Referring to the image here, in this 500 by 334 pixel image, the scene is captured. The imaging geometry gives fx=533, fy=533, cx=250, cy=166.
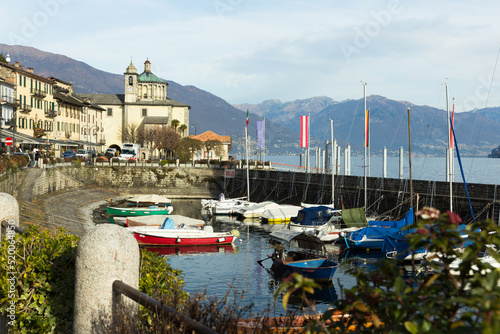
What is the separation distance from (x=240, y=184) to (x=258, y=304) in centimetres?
6164

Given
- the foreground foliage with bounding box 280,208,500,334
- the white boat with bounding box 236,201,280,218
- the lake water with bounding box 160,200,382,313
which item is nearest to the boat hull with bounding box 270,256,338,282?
the lake water with bounding box 160,200,382,313

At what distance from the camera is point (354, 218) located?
47844 millimetres

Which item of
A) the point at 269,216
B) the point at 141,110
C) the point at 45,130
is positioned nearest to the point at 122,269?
the point at 269,216

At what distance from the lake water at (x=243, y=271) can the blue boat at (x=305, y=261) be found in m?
0.74

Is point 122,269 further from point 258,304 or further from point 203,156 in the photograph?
point 203,156

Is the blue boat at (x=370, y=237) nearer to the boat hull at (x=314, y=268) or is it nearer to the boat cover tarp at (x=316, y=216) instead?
the boat cover tarp at (x=316, y=216)

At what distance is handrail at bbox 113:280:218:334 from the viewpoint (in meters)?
4.99

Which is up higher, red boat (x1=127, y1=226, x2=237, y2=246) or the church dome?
the church dome

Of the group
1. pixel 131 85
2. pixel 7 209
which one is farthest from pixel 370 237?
pixel 131 85

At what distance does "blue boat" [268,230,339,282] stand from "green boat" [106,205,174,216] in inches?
1096

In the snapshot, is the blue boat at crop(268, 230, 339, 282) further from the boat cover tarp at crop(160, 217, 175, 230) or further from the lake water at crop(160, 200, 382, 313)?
the boat cover tarp at crop(160, 217, 175, 230)

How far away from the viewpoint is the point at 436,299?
386cm

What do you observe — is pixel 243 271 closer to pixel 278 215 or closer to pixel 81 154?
pixel 278 215

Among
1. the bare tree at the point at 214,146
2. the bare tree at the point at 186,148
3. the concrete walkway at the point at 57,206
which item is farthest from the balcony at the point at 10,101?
the bare tree at the point at 214,146
